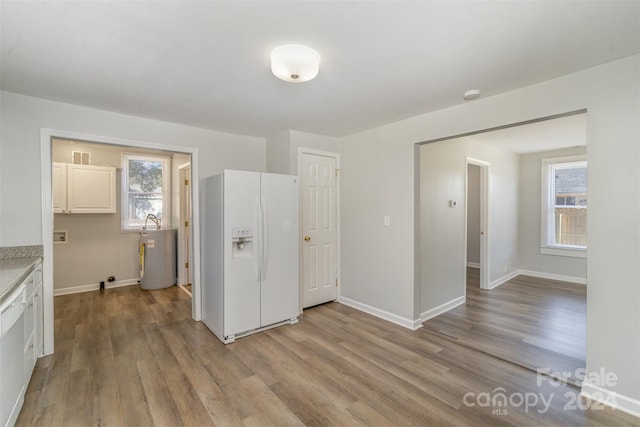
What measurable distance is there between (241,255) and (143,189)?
10.9ft

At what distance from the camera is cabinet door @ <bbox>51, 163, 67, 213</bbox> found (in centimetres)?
432

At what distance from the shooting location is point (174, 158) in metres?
5.31

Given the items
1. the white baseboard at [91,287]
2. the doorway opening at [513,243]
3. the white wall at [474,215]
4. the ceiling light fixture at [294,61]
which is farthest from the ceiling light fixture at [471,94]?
the white baseboard at [91,287]

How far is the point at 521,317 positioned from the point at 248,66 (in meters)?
4.17

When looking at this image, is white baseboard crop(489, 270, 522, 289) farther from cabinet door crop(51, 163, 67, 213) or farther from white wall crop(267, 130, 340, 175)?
cabinet door crop(51, 163, 67, 213)

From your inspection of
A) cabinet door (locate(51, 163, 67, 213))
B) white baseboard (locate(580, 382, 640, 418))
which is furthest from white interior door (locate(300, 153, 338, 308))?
cabinet door (locate(51, 163, 67, 213))

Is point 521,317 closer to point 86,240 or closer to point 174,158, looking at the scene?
point 174,158

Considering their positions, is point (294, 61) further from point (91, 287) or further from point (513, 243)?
point (513, 243)

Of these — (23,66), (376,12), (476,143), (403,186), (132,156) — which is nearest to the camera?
(376,12)

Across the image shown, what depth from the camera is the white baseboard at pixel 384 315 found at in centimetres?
332

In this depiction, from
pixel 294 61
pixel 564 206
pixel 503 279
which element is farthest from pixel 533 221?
pixel 294 61

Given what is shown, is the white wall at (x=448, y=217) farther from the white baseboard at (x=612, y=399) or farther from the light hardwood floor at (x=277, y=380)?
the white baseboard at (x=612, y=399)

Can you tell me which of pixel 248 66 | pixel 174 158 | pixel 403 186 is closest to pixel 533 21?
pixel 248 66

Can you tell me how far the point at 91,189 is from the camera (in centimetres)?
460
